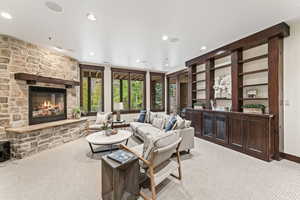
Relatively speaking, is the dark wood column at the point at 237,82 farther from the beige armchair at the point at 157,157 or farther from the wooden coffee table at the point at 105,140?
the wooden coffee table at the point at 105,140

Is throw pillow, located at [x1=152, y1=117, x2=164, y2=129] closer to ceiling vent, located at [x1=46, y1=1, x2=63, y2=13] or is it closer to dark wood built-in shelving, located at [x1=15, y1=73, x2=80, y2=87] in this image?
dark wood built-in shelving, located at [x1=15, y1=73, x2=80, y2=87]

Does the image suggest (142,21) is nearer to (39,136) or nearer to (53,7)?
(53,7)

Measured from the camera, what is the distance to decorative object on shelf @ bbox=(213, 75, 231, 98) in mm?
4184

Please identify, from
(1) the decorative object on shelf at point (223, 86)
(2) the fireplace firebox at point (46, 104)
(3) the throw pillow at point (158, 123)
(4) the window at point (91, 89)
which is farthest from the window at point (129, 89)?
(1) the decorative object on shelf at point (223, 86)

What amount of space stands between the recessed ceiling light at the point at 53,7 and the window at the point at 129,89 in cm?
423

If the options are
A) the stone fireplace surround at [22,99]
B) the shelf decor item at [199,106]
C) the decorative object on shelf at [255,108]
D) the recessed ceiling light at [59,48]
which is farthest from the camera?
the shelf decor item at [199,106]

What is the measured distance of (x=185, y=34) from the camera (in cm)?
329

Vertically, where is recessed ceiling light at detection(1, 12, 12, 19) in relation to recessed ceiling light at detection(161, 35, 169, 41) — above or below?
below

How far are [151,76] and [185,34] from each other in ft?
14.5

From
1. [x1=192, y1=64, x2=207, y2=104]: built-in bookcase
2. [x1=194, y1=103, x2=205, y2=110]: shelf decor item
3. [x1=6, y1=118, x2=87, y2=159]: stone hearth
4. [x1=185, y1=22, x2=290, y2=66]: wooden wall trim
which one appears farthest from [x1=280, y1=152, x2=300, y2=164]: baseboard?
[x1=6, y1=118, x2=87, y2=159]: stone hearth

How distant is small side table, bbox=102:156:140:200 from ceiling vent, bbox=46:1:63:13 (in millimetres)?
2507

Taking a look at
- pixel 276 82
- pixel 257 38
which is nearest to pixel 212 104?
pixel 276 82

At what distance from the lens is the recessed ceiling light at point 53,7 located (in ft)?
7.09

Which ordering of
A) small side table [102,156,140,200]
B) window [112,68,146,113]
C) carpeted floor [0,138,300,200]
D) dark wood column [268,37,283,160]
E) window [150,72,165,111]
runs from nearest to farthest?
small side table [102,156,140,200] → carpeted floor [0,138,300,200] → dark wood column [268,37,283,160] → window [112,68,146,113] → window [150,72,165,111]
